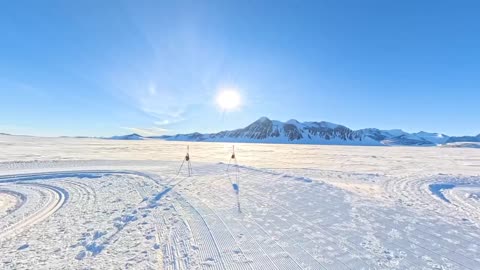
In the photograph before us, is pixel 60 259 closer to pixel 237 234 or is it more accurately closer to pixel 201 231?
pixel 201 231

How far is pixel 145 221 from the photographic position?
622cm

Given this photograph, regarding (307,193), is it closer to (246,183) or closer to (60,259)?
(246,183)

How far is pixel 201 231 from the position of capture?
5652 mm

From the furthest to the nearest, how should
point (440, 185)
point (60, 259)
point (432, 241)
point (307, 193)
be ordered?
point (440, 185)
point (307, 193)
point (432, 241)
point (60, 259)

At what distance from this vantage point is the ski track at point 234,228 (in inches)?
173

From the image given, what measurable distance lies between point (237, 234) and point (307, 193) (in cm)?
464

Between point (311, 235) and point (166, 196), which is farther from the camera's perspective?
point (166, 196)

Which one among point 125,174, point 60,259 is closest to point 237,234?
point 60,259

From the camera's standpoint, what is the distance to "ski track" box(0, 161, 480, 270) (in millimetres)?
4395

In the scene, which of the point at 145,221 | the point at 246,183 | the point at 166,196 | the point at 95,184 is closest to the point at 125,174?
the point at 95,184

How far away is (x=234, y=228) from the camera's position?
5.86 m

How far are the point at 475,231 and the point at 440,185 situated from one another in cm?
734

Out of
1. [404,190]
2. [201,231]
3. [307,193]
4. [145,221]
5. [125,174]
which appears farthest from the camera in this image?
[125,174]

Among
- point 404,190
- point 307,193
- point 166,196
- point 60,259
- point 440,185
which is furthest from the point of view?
point 440,185
